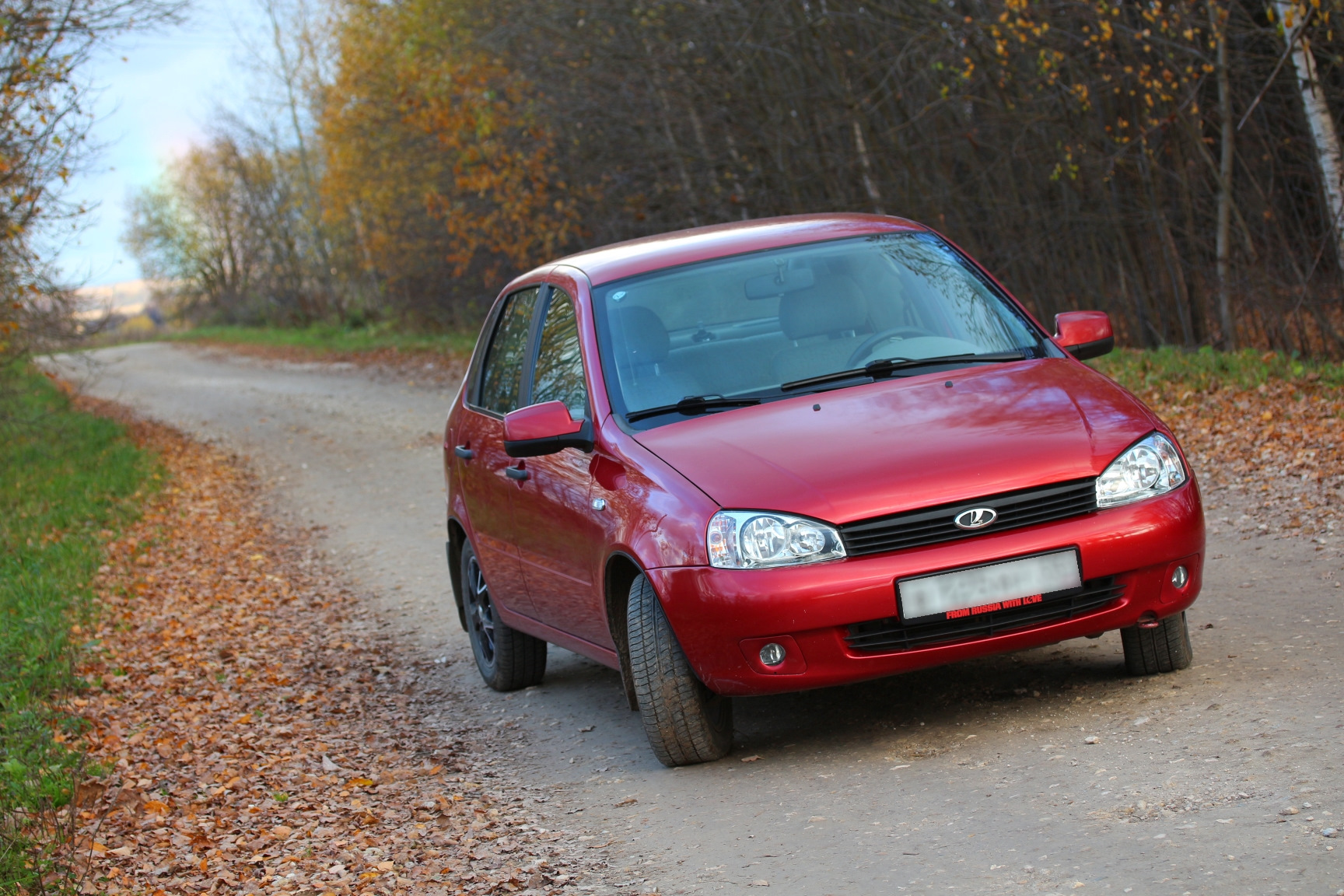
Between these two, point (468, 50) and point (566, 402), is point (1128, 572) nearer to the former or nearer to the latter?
point (566, 402)

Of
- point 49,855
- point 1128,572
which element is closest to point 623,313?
point 1128,572

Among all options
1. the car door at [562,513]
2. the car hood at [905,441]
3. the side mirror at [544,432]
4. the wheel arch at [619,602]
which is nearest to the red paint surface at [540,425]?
the side mirror at [544,432]

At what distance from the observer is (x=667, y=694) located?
4754mm

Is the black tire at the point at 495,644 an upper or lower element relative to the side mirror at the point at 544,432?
lower

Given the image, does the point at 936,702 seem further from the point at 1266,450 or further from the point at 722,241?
the point at 1266,450

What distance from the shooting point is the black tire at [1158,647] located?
4.99 m

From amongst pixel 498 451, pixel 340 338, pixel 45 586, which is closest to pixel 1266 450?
pixel 498 451

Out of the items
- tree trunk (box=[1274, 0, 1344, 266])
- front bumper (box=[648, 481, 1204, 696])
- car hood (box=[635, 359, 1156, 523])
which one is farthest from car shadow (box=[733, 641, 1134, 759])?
tree trunk (box=[1274, 0, 1344, 266])

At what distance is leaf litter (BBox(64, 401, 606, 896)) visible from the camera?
4.51 meters

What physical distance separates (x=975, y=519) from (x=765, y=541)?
2.06ft

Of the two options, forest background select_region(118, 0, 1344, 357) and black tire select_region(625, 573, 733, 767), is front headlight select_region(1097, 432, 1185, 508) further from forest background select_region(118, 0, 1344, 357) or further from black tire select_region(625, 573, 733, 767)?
forest background select_region(118, 0, 1344, 357)

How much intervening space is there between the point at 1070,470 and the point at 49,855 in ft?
11.7

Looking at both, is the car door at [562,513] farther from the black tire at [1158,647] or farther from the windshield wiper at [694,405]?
the black tire at [1158,647]

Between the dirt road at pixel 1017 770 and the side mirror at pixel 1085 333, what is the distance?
1.15 m
